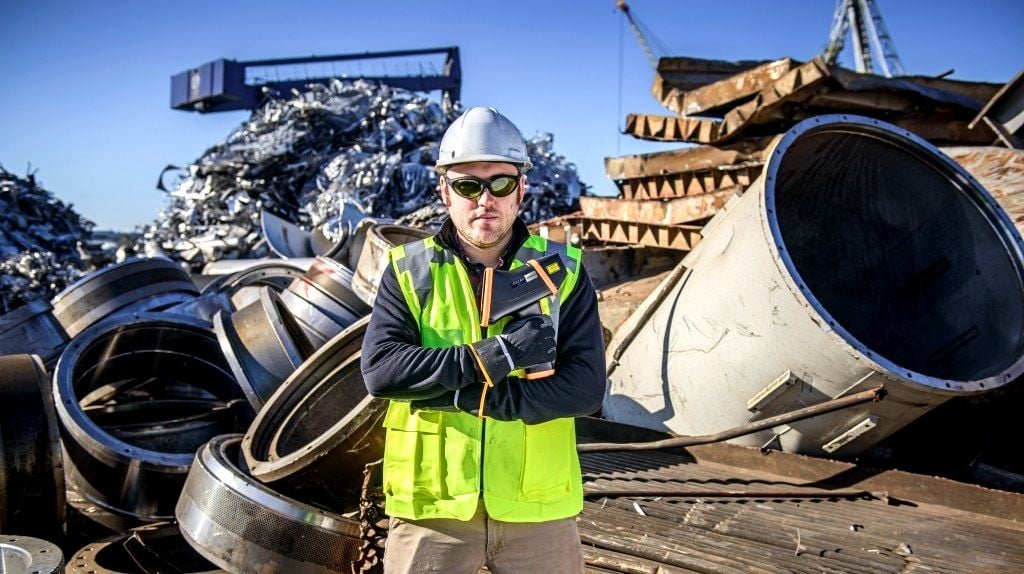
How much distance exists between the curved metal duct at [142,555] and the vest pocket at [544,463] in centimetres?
188

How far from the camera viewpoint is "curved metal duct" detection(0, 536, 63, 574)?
184cm

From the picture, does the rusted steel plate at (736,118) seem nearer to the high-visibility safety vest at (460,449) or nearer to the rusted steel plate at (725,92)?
the rusted steel plate at (725,92)

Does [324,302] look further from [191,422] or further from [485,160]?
[485,160]

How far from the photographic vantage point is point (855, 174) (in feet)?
12.7

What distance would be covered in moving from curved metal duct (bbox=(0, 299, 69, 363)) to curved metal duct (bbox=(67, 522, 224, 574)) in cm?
190

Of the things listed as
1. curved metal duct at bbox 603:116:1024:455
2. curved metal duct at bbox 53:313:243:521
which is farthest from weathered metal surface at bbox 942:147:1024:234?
curved metal duct at bbox 53:313:243:521

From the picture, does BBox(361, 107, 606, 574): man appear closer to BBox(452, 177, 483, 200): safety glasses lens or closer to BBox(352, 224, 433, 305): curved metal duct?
BBox(452, 177, 483, 200): safety glasses lens

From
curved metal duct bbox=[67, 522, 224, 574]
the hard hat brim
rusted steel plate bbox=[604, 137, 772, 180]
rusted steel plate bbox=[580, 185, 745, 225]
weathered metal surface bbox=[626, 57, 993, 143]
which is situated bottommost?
curved metal duct bbox=[67, 522, 224, 574]

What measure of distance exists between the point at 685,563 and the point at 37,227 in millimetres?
12825

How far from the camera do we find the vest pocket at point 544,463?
1.61 meters

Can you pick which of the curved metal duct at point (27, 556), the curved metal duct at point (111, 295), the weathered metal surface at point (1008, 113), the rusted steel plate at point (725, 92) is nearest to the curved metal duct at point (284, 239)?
the curved metal duct at point (111, 295)

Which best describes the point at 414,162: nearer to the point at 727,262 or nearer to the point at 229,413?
the point at 229,413

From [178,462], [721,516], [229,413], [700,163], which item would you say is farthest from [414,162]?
[721,516]

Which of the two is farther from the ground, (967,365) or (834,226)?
(834,226)
